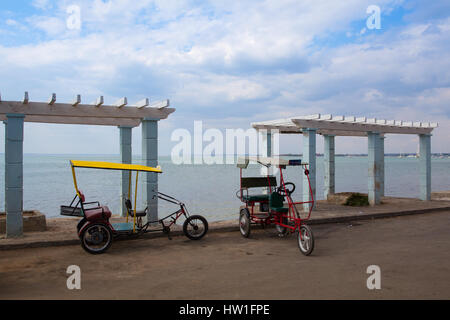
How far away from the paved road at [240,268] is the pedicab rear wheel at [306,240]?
173mm

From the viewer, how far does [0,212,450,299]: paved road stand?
5.29 m

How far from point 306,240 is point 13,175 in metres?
7.28

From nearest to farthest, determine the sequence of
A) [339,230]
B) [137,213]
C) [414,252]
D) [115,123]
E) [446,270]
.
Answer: [446,270]
[414,252]
[137,213]
[339,230]
[115,123]

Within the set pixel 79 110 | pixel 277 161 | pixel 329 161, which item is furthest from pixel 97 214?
pixel 329 161

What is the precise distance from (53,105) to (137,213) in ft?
12.8

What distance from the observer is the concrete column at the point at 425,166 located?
1755 centimetres

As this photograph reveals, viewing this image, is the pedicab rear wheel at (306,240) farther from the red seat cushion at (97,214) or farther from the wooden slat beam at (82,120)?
the wooden slat beam at (82,120)

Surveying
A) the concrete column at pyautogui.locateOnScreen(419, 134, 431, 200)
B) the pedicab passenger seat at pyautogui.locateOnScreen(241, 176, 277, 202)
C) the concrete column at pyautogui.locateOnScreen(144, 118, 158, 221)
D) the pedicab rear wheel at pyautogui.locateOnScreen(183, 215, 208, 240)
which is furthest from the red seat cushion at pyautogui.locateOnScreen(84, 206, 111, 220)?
the concrete column at pyautogui.locateOnScreen(419, 134, 431, 200)

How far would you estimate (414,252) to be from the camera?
770 centimetres

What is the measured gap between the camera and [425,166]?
17.6 meters

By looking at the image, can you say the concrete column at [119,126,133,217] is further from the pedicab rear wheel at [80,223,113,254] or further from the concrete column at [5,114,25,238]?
the pedicab rear wheel at [80,223,113,254]
